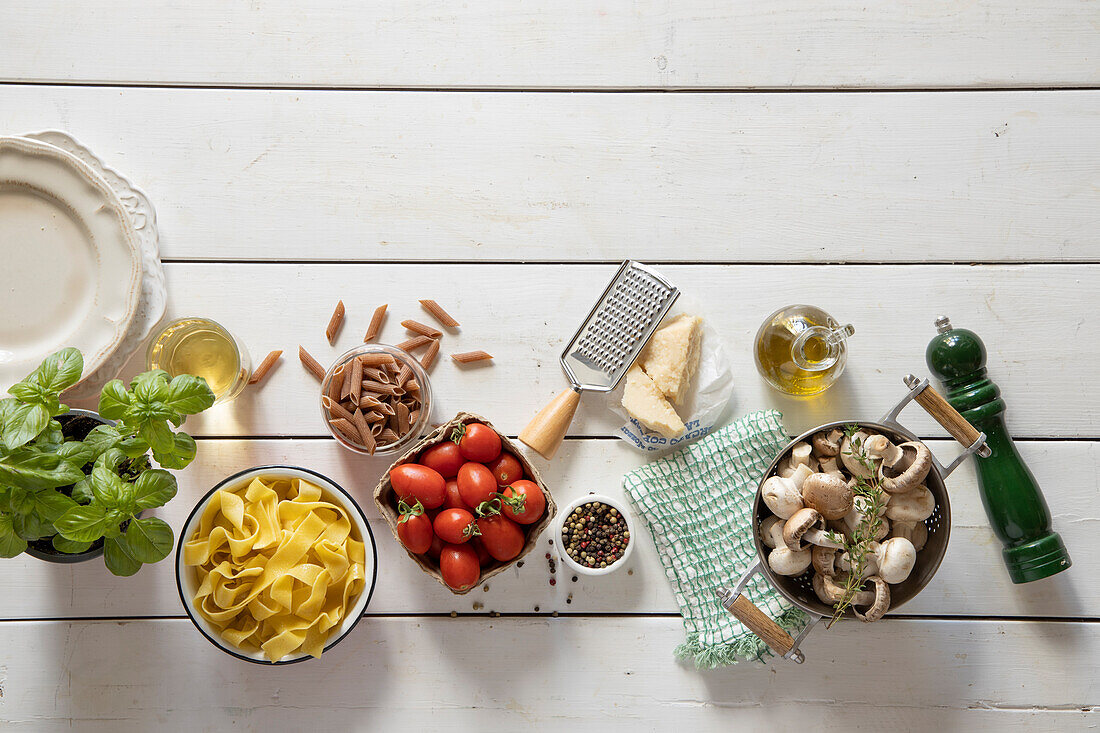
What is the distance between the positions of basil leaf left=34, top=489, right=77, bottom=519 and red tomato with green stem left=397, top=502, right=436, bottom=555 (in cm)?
39

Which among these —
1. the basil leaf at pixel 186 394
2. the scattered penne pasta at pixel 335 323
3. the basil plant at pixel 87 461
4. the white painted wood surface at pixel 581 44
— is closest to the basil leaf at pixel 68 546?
the basil plant at pixel 87 461

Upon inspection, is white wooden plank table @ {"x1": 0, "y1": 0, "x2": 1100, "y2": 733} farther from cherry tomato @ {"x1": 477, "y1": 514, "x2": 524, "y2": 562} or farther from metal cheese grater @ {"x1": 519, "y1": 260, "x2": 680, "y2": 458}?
cherry tomato @ {"x1": 477, "y1": 514, "x2": 524, "y2": 562}

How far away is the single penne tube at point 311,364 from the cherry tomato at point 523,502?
1.22ft

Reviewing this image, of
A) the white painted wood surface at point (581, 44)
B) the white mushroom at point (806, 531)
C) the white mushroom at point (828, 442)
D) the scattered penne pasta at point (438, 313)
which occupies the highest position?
the white painted wood surface at point (581, 44)

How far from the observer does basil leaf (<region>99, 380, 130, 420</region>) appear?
3.08ft

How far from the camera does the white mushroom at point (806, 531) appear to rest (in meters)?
0.98

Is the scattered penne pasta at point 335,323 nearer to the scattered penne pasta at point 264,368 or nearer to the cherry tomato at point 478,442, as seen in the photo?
the scattered penne pasta at point 264,368

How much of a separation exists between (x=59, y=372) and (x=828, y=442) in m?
0.99

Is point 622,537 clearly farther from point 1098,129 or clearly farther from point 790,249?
point 1098,129

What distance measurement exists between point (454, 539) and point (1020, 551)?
85 centimetres

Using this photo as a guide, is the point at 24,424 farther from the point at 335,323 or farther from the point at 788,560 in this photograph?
the point at 788,560

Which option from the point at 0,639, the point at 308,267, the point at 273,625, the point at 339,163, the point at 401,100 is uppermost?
the point at 401,100

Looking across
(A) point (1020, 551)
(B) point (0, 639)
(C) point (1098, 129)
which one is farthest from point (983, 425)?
(B) point (0, 639)

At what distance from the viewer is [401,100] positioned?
1.25m
